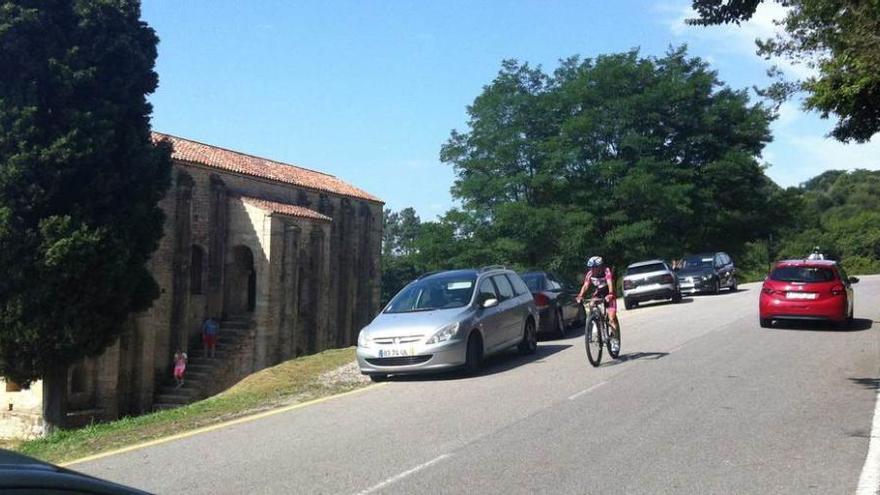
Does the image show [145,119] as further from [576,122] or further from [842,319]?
[576,122]

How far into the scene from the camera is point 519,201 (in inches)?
1644

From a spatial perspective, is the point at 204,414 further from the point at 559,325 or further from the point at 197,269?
the point at 197,269

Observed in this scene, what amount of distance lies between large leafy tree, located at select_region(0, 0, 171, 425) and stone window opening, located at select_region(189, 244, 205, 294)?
9623mm

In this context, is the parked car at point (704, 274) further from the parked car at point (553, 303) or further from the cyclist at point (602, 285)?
the cyclist at point (602, 285)

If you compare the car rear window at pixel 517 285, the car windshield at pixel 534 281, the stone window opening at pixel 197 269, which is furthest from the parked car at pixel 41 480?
the stone window opening at pixel 197 269

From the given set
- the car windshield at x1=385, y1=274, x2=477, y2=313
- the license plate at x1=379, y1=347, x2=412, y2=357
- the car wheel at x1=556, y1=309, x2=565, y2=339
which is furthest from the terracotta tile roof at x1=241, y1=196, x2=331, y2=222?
the license plate at x1=379, y1=347, x2=412, y2=357

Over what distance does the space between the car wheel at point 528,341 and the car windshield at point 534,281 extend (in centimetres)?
310

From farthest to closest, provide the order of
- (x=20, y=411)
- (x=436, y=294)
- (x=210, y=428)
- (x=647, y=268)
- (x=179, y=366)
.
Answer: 1. (x=179, y=366)
2. (x=20, y=411)
3. (x=647, y=268)
4. (x=436, y=294)
5. (x=210, y=428)

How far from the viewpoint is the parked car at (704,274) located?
29989 millimetres

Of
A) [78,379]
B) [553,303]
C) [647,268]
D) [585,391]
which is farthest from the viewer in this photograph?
[78,379]

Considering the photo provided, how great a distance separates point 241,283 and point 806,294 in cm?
2578

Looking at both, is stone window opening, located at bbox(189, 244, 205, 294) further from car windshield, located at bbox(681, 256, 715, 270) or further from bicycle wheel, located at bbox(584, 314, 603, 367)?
bicycle wheel, located at bbox(584, 314, 603, 367)

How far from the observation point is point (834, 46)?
11.3 m

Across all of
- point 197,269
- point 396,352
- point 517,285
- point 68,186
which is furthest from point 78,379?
point 396,352
